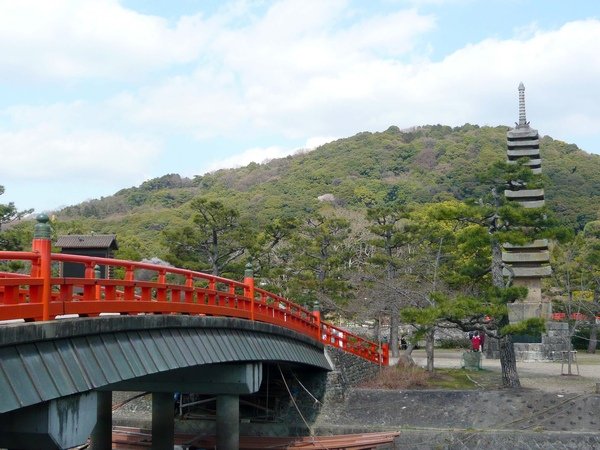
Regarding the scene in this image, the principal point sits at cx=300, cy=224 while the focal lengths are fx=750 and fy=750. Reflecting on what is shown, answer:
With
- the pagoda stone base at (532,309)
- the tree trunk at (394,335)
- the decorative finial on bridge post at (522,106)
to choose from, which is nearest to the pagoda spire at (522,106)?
the decorative finial on bridge post at (522,106)

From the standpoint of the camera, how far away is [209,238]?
33844 millimetres

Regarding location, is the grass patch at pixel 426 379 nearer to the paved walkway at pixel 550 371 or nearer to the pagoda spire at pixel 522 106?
the paved walkway at pixel 550 371

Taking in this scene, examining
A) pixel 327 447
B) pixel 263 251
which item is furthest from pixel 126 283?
pixel 263 251

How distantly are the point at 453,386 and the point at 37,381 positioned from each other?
19.3 meters

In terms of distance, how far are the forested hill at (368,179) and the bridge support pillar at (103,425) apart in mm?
46338

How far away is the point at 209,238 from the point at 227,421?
1550 cm

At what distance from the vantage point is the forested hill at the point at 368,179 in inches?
3044

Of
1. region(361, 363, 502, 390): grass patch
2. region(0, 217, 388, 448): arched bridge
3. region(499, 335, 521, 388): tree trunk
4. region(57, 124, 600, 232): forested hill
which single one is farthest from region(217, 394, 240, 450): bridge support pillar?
region(57, 124, 600, 232): forested hill

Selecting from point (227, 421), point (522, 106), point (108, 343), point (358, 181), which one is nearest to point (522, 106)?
point (522, 106)

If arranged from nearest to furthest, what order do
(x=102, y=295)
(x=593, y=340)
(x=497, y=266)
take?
1. (x=102, y=295)
2. (x=497, y=266)
3. (x=593, y=340)

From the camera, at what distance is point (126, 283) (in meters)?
12.2

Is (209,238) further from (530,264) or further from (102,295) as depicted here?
(102,295)

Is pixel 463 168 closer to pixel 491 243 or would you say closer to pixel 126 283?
pixel 491 243

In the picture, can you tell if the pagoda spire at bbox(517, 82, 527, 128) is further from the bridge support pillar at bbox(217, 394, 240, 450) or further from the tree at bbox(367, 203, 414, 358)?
the bridge support pillar at bbox(217, 394, 240, 450)
